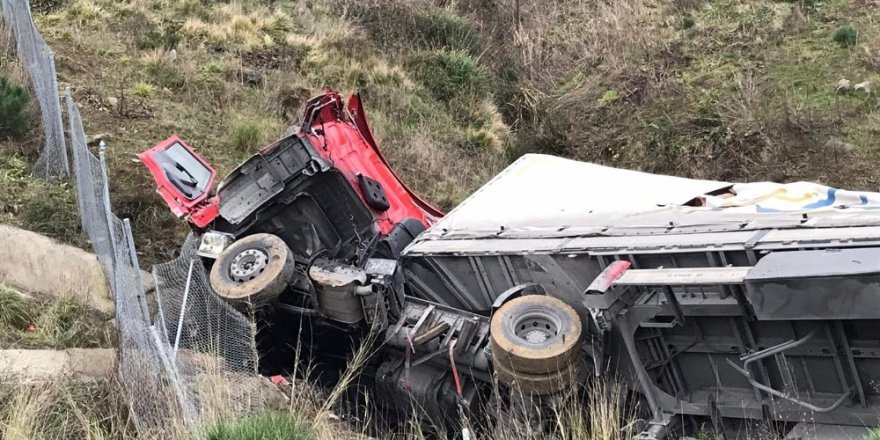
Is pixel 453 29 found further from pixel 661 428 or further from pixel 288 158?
pixel 661 428

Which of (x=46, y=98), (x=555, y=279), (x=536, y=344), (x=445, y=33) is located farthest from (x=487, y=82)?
(x=536, y=344)

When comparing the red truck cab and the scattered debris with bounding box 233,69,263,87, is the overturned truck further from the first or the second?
the scattered debris with bounding box 233,69,263,87

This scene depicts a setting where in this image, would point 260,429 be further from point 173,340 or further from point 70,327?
point 70,327

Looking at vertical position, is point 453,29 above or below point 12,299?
below

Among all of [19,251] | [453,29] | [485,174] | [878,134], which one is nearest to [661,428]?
[19,251]

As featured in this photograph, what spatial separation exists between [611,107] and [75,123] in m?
9.37

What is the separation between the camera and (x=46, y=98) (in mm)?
7797

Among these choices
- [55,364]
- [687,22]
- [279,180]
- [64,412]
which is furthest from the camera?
[687,22]

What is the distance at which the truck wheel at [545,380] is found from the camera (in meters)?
4.34

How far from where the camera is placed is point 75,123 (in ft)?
20.9

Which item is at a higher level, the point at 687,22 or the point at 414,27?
the point at 414,27

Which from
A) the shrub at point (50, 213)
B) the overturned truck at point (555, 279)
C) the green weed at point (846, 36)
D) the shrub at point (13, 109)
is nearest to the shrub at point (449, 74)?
the green weed at point (846, 36)

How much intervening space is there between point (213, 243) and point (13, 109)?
140 inches

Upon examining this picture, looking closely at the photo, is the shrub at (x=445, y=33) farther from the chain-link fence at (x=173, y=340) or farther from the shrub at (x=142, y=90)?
the chain-link fence at (x=173, y=340)
